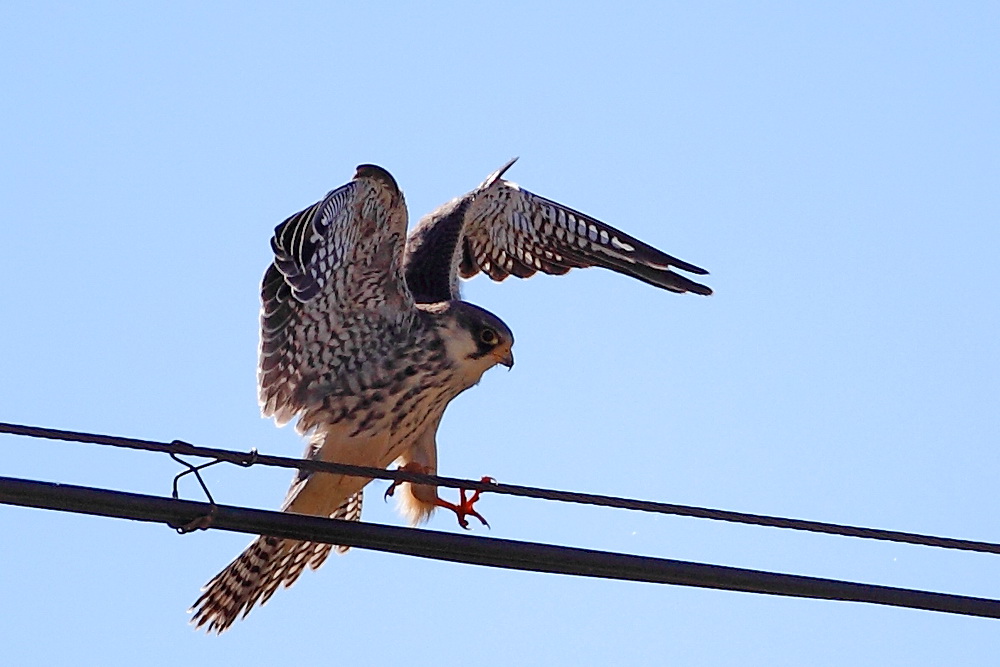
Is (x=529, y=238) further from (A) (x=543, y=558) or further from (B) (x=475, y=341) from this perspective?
(A) (x=543, y=558)

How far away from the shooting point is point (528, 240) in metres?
8.23

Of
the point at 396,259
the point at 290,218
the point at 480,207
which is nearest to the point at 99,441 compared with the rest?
the point at 290,218

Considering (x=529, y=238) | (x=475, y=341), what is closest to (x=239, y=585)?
(x=475, y=341)

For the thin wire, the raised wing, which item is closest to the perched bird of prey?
the raised wing

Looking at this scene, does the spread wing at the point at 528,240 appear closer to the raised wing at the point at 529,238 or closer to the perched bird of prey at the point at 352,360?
the raised wing at the point at 529,238

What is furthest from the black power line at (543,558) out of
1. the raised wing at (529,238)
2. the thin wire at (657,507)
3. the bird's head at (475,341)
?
the raised wing at (529,238)

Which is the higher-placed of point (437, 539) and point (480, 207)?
point (480, 207)

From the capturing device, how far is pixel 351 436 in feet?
21.0

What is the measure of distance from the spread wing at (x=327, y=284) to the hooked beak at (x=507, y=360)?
43cm

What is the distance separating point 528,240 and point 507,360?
1.78 metres

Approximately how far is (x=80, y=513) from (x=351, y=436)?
9.21ft

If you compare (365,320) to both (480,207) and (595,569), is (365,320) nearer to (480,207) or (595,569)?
(480,207)

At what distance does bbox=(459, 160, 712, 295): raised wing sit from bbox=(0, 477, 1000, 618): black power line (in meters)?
3.97

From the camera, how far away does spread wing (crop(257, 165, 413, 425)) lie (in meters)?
6.15
